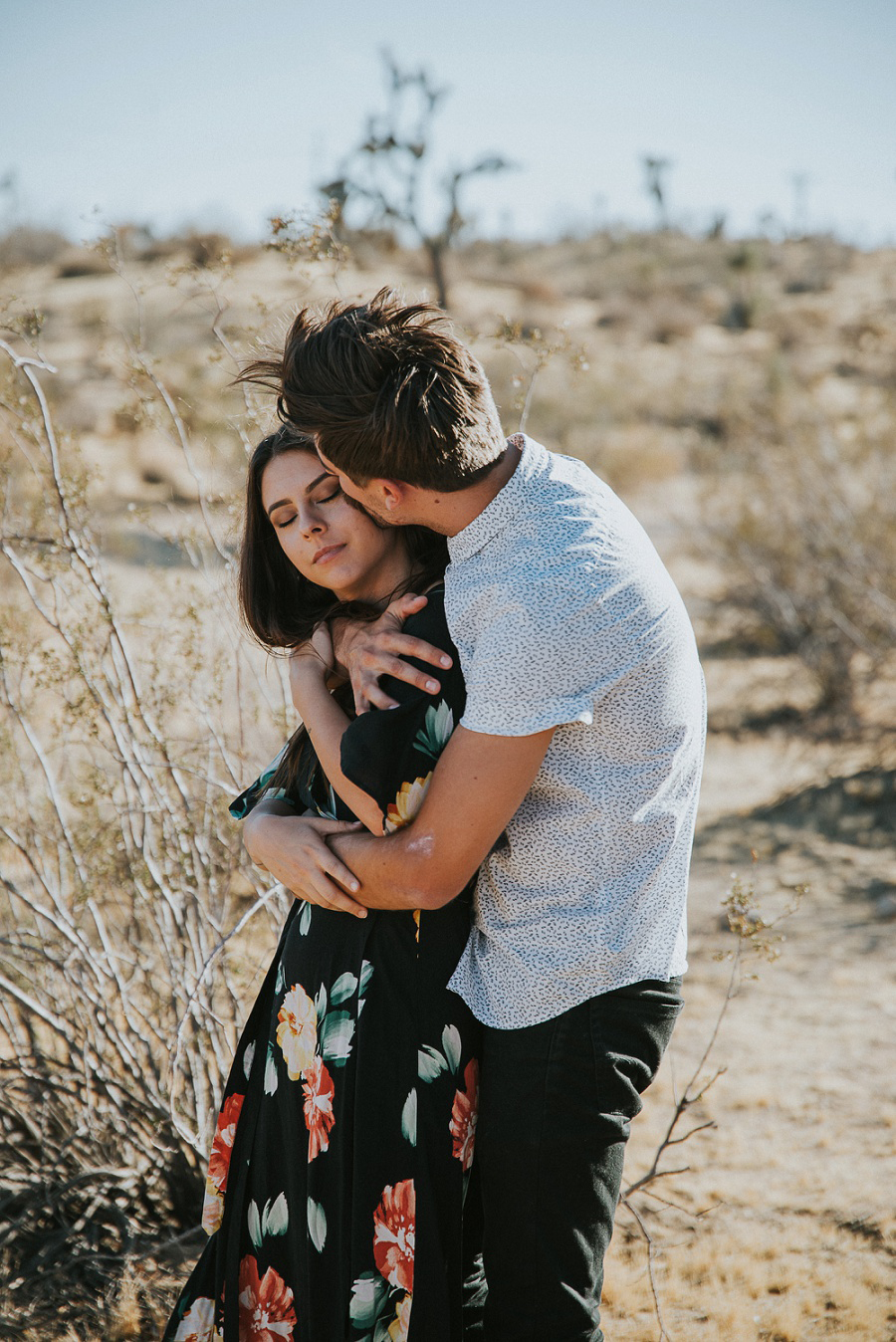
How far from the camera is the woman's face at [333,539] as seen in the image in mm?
1724

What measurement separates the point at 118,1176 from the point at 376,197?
316 centimetres

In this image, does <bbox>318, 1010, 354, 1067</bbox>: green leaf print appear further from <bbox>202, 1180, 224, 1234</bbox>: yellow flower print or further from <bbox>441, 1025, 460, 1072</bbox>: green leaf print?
<bbox>202, 1180, 224, 1234</bbox>: yellow flower print

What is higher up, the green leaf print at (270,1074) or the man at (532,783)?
the man at (532,783)

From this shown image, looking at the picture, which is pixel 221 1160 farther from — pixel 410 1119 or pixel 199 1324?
pixel 410 1119

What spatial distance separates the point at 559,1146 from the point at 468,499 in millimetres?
893

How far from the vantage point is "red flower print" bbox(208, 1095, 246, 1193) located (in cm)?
187

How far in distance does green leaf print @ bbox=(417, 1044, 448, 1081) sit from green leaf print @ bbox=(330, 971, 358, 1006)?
14cm

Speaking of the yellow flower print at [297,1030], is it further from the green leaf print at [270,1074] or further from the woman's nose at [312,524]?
the woman's nose at [312,524]

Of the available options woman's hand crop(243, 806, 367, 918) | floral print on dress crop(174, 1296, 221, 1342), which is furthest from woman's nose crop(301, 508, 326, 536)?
floral print on dress crop(174, 1296, 221, 1342)

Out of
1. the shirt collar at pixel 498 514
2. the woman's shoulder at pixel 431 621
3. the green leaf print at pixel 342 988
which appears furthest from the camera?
the green leaf print at pixel 342 988

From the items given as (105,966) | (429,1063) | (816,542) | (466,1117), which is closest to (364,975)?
(429,1063)

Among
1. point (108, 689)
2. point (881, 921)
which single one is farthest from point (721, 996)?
point (108, 689)

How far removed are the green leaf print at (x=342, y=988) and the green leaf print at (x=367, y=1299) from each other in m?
0.40

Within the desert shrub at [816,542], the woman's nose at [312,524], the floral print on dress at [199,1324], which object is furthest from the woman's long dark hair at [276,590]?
the desert shrub at [816,542]
